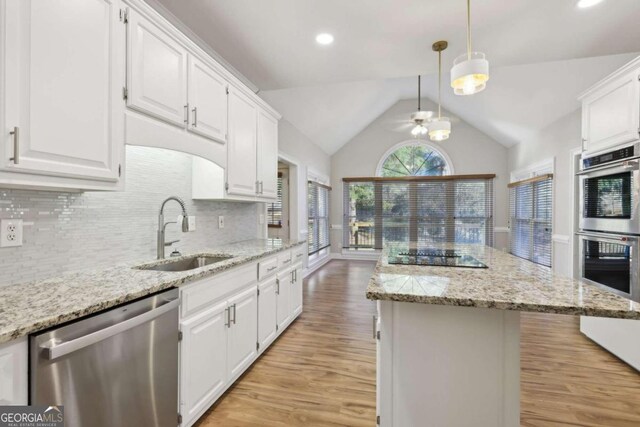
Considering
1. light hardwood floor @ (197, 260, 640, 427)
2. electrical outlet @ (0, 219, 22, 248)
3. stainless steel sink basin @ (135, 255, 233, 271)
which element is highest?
electrical outlet @ (0, 219, 22, 248)

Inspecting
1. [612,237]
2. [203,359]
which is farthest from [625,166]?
[203,359]

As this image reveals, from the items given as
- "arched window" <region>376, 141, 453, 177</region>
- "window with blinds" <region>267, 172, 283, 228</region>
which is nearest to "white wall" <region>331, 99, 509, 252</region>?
"arched window" <region>376, 141, 453, 177</region>

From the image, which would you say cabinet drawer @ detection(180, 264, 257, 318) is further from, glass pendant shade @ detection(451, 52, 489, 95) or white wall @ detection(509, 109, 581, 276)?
white wall @ detection(509, 109, 581, 276)

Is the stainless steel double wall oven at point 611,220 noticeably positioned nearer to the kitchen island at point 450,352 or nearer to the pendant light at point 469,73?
the pendant light at point 469,73

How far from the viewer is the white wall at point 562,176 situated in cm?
411

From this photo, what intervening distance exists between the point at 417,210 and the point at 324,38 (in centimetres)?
546

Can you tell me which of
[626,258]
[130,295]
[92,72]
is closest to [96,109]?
[92,72]

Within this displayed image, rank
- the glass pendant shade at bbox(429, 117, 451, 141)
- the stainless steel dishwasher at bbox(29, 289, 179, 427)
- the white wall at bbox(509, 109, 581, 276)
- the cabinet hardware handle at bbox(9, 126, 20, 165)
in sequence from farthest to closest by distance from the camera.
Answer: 1. the white wall at bbox(509, 109, 581, 276)
2. the glass pendant shade at bbox(429, 117, 451, 141)
3. the cabinet hardware handle at bbox(9, 126, 20, 165)
4. the stainless steel dishwasher at bbox(29, 289, 179, 427)

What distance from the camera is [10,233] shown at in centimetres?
136

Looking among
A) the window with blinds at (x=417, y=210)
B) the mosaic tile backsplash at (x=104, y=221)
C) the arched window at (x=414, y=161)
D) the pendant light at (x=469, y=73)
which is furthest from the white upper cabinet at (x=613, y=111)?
the arched window at (x=414, y=161)

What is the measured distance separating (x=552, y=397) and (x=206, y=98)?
308 centimetres

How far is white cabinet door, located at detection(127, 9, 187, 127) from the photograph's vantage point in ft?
5.23

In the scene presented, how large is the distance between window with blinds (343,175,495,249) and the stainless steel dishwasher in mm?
6306

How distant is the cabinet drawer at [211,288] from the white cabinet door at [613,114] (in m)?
2.99
